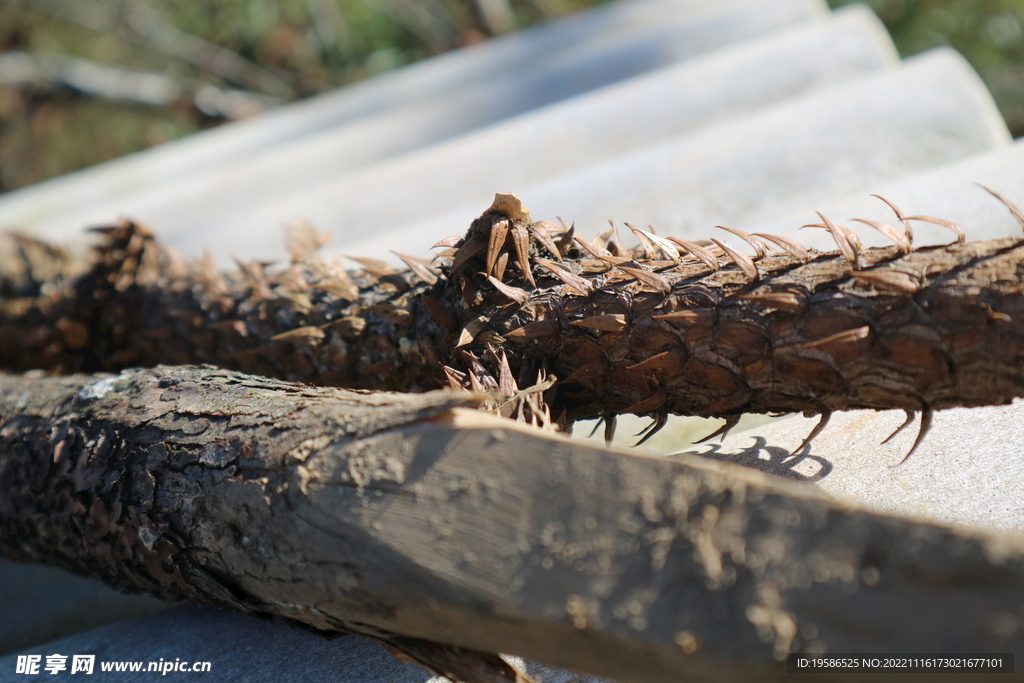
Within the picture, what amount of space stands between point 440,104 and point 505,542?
225 centimetres

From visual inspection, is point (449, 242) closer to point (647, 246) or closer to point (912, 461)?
point (647, 246)

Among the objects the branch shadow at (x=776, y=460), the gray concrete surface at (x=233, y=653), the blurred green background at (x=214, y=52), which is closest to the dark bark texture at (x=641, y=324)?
the branch shadow at (x=776, y=460)

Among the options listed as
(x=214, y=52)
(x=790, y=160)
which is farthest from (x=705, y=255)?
(x=214, y=52)

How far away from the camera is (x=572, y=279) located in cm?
95

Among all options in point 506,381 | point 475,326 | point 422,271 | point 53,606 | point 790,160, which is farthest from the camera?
point 790,160

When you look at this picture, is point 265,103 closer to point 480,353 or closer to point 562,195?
point 562,195

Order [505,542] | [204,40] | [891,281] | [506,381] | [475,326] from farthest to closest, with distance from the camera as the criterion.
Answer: [204,40]
[475,326]
[506,381]
[891,281]
[505,542]

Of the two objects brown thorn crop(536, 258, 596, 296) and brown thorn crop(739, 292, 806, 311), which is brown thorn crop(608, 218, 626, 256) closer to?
brown thorn crop(536, 258, 596, 296)

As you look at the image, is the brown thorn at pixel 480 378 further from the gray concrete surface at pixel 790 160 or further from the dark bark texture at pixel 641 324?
the gray concrete surface at pixel 790 160

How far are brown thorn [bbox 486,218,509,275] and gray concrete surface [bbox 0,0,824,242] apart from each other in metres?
1.66

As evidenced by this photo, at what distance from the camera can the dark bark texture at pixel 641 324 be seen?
76 cm

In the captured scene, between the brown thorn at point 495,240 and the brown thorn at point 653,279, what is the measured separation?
170 mm

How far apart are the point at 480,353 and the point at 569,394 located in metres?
0.14

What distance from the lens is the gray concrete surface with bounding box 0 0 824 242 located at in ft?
8.14
